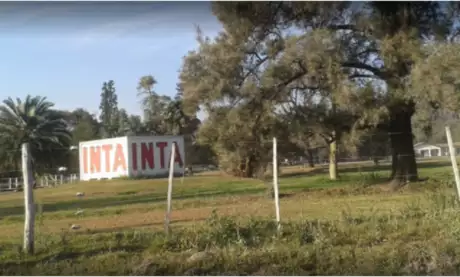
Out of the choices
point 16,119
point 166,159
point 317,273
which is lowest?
point 317,273

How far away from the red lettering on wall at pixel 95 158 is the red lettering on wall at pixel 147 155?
2455 millimetres

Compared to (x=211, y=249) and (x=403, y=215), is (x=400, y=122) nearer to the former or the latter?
(x=403, y=215)

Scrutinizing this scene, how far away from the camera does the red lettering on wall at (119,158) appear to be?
25145mm

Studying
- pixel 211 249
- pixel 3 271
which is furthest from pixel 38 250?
pixel 211 249

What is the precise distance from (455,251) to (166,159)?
62.3 feet

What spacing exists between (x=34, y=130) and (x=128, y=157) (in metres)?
7.00

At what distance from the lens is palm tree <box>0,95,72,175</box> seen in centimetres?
2100

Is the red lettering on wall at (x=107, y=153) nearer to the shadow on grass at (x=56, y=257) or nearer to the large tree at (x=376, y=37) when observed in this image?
the large tree at (x=376, y=37)

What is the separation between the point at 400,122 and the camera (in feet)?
61.4

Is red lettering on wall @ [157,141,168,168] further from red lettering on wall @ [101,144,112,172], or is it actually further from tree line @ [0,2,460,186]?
tree line @ [0,2,460,186]

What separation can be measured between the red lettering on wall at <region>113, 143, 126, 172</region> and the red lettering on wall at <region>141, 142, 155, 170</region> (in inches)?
44.3

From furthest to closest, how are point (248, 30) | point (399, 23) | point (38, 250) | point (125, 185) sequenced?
point (125, 185)
point (248, 30)
point (399, 23)
point (38, 250)

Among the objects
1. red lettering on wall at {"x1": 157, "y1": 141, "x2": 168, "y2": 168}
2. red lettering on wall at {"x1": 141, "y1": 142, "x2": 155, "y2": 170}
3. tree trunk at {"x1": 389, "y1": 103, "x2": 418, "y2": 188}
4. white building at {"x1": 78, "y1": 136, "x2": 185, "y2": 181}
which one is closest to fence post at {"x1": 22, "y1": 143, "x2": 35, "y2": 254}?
tree trunk at {"x1": 389, "y1": 103, "x2": 418, "y2": 188}

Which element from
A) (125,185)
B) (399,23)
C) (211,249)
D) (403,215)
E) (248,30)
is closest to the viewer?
(211,249)
